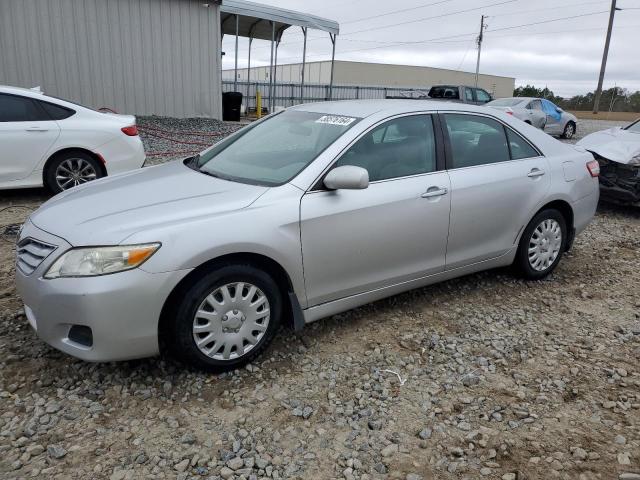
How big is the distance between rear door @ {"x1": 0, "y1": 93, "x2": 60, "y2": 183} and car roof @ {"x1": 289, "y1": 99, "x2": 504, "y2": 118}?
3828 millimetres

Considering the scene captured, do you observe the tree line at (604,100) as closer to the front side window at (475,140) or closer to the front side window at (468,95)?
the front side window at (468,95)

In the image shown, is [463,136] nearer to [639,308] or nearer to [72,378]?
[639,308]

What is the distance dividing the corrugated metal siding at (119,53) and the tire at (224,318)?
41.2ft

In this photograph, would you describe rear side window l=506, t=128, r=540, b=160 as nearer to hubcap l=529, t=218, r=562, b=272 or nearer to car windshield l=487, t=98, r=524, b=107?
hubcap l=529, t=218, r=562, b=272

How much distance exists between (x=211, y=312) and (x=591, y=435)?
2.08 meters

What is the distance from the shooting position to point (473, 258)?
4.09m

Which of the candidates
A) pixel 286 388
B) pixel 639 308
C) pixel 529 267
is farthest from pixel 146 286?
pixel 639 308

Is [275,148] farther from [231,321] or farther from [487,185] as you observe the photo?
[487,185]

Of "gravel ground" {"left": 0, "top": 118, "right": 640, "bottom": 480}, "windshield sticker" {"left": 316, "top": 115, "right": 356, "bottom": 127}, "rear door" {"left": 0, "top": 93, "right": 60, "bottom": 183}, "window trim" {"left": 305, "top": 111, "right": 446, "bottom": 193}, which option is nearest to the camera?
"gravel ground" {"left": 0, "top": 118, "right": 640, "bottom": 480}

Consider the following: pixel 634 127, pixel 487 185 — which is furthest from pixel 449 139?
pixel 634 127

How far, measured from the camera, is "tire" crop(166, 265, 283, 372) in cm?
284

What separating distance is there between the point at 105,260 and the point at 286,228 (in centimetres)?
99

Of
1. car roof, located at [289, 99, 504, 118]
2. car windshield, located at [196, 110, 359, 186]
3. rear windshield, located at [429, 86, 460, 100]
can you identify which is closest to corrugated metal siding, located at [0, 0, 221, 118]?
A: rear windshield, located at [429, 86, 460, 100]

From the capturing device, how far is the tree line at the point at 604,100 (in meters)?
46.1
